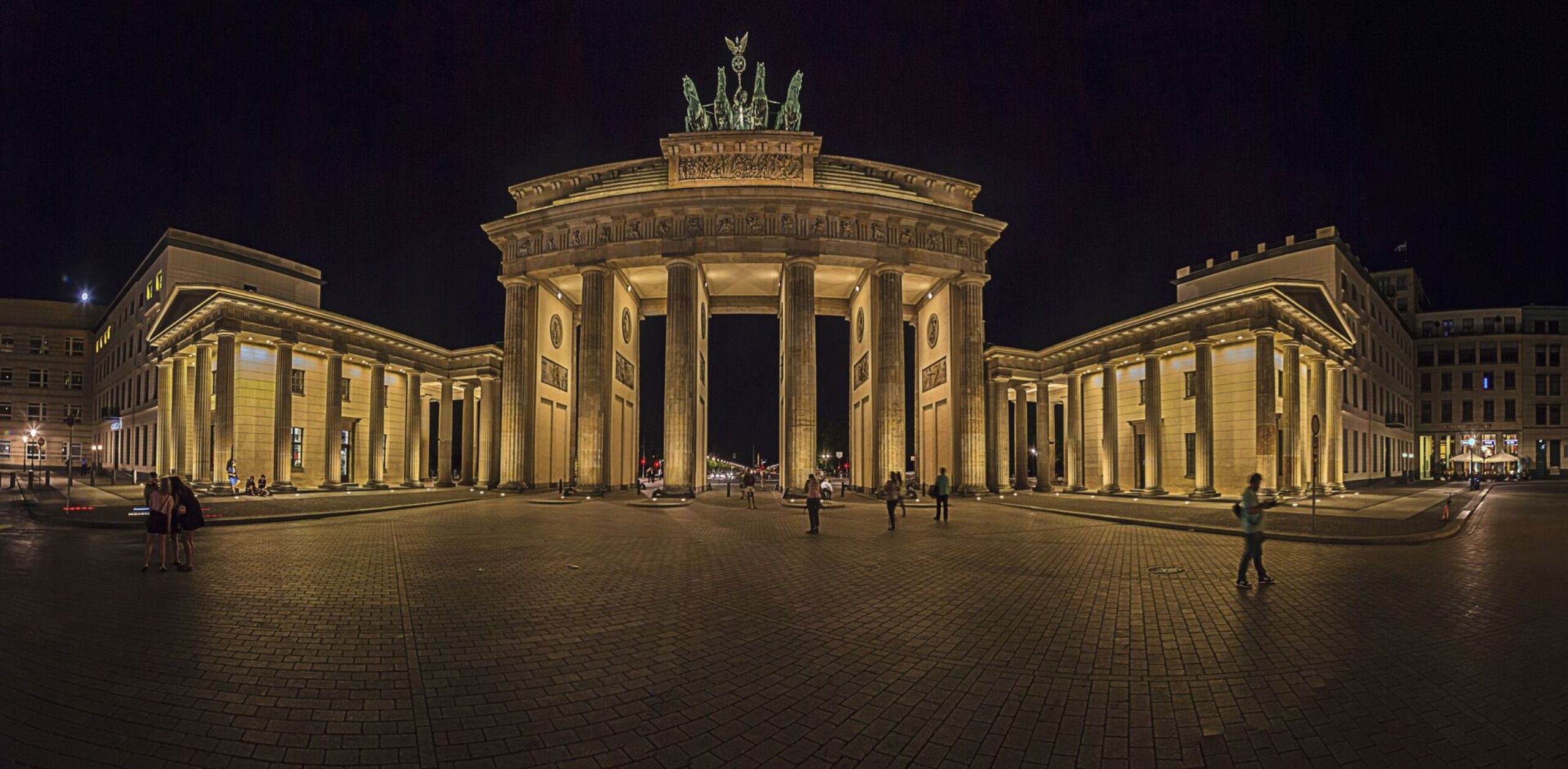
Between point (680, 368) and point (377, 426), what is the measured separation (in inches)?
844

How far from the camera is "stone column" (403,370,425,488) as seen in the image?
4688cm

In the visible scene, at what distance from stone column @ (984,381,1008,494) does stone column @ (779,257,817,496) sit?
11009 mm

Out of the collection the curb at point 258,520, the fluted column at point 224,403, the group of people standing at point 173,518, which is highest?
the fluted column at point 224,403

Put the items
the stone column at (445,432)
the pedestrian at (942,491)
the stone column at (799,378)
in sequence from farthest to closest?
the stone column at (445,432)
the stone column at (799,378)
the pedestrian at (942,491)

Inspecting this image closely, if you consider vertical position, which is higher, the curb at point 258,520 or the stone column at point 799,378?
the stone column at point 799,378

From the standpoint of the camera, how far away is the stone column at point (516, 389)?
38.2m

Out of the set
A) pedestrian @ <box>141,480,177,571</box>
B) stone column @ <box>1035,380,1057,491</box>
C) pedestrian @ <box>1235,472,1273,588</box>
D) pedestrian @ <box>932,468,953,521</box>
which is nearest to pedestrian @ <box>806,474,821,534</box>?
pedestrian @ <box>932,468,953,521</box>

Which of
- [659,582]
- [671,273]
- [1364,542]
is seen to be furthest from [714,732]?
[671,273]

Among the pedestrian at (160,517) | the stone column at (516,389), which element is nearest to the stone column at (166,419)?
the stone column at (516,389)

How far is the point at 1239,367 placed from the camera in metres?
34.6

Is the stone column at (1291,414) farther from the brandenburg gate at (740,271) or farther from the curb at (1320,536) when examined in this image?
the brandenburg gate at (740,271)

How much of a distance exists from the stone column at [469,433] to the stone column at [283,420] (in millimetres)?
11921

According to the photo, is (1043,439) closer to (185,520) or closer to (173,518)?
(185,520)

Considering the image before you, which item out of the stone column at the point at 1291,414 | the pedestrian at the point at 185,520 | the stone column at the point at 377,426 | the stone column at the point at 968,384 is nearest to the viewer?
the pedestrian at the point at 185,520
